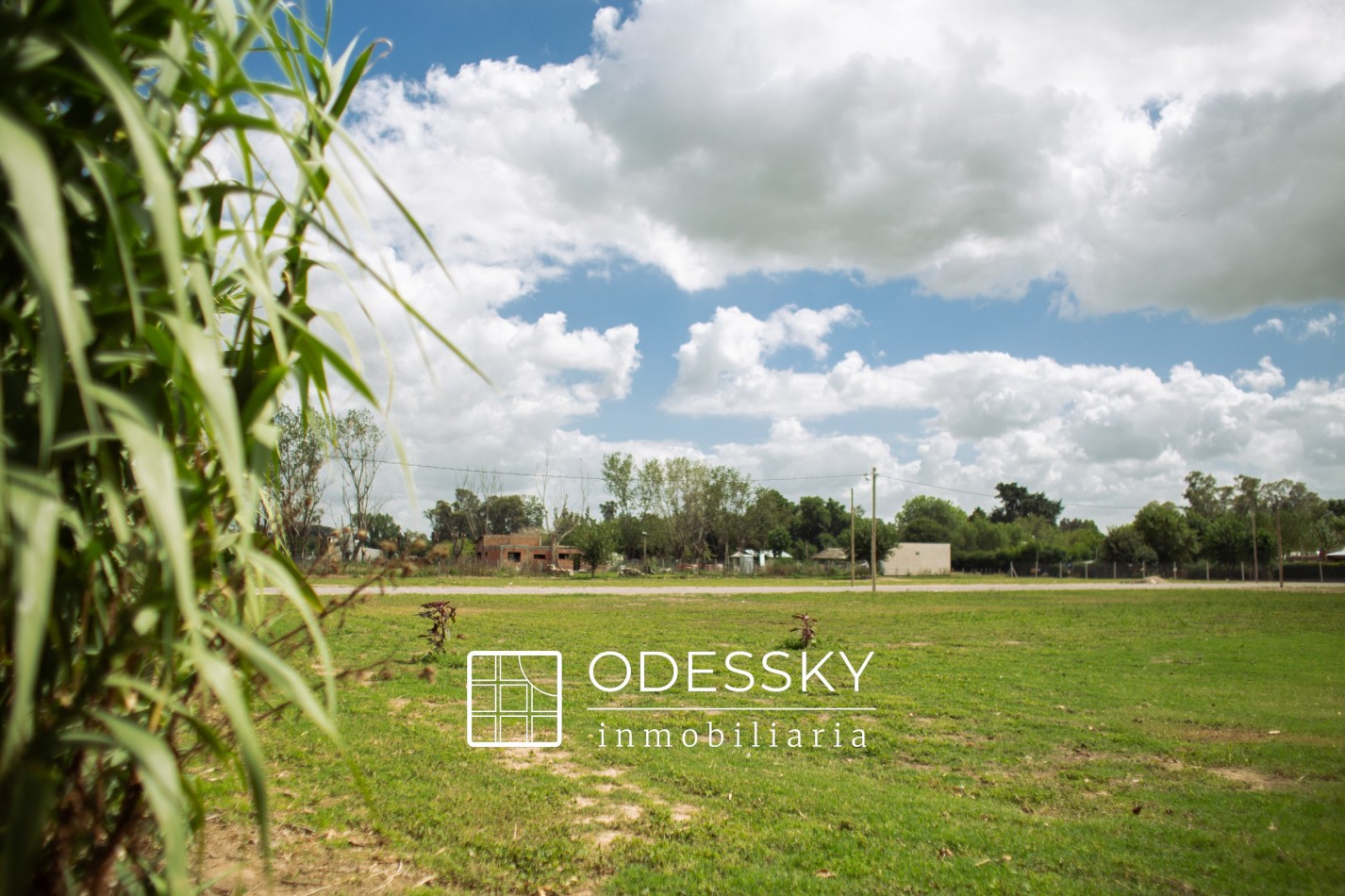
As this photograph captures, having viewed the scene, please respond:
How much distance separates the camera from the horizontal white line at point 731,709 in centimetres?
786

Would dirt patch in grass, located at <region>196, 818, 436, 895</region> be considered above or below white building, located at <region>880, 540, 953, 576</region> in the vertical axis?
above

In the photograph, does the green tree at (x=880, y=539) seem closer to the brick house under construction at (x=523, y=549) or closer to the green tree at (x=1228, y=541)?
the brick house under construction at (x=523, y=549)

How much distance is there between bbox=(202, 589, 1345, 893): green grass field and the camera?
12.7 feet

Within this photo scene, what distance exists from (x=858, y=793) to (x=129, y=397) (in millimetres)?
5091

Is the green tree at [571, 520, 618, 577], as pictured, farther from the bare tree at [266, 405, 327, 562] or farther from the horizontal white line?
the bare tree at [266, 405, 327, 562]

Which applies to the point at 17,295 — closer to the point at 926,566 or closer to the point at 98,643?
the point at 98,643

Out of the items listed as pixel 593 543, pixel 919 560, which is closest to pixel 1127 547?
pixel 919 560

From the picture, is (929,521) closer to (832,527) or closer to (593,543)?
(832,527)

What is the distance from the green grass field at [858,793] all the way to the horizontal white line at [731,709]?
0.14m

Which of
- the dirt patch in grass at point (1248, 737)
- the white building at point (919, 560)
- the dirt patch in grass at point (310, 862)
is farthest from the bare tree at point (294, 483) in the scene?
the white building at point (919, 560)

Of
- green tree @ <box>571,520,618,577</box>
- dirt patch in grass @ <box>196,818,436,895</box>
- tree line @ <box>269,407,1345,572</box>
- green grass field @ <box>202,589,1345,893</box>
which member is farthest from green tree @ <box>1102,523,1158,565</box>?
dirt patch in grass @ <box>196,818,436,895</box>

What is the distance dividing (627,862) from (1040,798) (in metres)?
2.85

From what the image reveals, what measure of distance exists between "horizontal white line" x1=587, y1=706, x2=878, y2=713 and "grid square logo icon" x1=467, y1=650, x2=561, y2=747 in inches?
22.2

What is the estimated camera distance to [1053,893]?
369 centimetres
